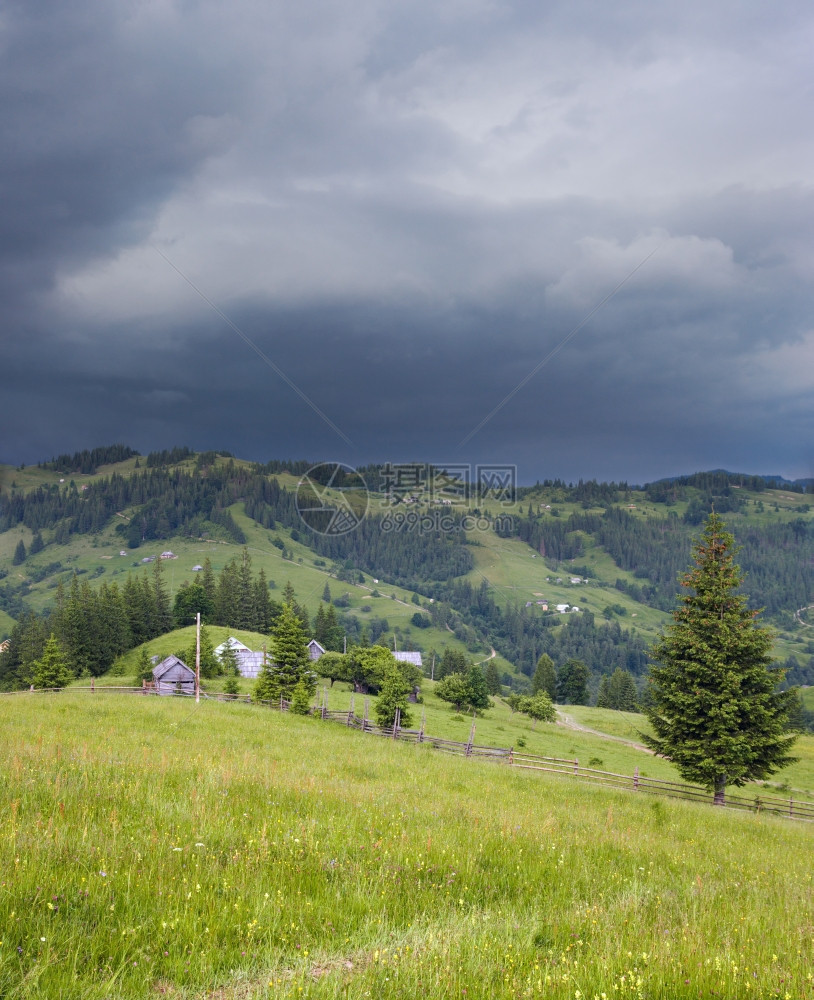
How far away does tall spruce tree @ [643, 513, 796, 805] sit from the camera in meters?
27.1

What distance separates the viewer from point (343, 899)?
540 centimetres

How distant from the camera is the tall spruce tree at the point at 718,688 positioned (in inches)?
1069

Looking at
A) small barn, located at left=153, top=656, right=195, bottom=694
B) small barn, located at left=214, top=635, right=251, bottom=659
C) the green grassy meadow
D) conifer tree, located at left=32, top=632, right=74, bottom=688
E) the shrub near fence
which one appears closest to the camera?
the green grassy meadow

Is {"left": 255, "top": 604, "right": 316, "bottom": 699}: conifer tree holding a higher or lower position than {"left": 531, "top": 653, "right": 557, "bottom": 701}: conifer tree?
higher

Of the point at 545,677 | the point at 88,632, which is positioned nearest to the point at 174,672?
the point at 88,632

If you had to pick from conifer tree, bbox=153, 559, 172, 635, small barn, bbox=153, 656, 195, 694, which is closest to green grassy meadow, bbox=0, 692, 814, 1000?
small barn, bbox=153, 656, 195, 694

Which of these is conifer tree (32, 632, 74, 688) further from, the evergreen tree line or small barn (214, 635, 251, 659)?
small barn (214, 635, 251, 659)

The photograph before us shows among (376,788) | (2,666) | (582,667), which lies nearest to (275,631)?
(376,788)

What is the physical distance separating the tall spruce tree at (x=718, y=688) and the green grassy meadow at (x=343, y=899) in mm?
18296

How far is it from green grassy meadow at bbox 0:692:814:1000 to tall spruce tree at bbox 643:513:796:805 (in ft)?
60.0

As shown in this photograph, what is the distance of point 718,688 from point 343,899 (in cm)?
2815

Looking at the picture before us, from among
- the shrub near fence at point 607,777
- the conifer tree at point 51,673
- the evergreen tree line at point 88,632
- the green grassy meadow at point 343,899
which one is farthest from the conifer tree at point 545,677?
the green grassy meadow at point 343,899

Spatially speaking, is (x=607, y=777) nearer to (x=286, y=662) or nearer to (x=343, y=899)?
(x=286, y=662)

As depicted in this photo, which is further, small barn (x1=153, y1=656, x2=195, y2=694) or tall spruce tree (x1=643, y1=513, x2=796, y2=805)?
small barn (x1=153, y1=656, x2=195, y2=694)
